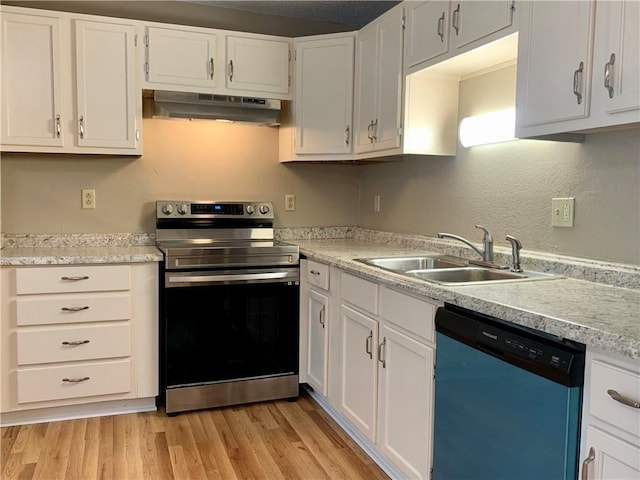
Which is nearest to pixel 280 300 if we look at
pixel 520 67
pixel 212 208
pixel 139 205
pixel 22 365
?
pixel 212 208

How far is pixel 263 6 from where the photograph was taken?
10.9 feet

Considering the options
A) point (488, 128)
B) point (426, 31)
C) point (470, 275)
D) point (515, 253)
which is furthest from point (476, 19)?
point (470, 275)

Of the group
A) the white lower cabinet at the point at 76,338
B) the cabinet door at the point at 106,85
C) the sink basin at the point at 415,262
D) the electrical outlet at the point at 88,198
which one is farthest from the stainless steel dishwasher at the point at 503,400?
the electrical outlet at the point at 88,198

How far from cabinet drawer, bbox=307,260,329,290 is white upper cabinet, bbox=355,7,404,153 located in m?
0.71

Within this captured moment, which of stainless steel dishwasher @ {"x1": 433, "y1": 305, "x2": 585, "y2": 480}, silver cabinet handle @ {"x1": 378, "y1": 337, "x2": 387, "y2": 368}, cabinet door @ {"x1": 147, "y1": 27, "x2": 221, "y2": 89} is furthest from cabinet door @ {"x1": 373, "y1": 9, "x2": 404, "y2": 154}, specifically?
stainless steel dishwasher @ {"x1": 433, "y1": 305, "x2": 585, "y2": 480}

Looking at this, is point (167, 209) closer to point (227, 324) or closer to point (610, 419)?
point (227, 324)

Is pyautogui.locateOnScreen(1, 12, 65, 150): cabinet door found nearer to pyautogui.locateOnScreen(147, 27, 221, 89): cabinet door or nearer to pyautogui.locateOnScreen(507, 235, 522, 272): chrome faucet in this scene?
pyautogui.locateOnScreen(147, 27, 221, 89): cabinet door

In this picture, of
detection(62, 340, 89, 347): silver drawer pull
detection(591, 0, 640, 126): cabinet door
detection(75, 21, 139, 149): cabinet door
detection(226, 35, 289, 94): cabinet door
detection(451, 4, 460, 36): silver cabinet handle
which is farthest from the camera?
detection(226, 35, 289, 94): cabinet door

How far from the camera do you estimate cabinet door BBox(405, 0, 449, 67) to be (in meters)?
2.32

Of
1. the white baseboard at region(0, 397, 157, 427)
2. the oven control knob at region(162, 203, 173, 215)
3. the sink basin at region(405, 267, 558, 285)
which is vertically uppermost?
the oven control knob at region(162, 203, 173, 215)

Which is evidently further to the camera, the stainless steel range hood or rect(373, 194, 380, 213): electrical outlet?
rect(373, 194, 380, 213): electrical outlet

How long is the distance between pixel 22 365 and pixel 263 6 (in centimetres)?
244

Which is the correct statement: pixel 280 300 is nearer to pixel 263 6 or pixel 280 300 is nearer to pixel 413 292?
pixel 413 292

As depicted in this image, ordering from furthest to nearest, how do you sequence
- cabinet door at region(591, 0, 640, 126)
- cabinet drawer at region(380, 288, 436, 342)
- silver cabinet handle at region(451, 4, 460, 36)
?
silver cabinet handle at region(451, 4, 460, 36), cabinet drawer at region(380, 288, 436, 342), cabinet door at region(591, 0, 640, 126)
